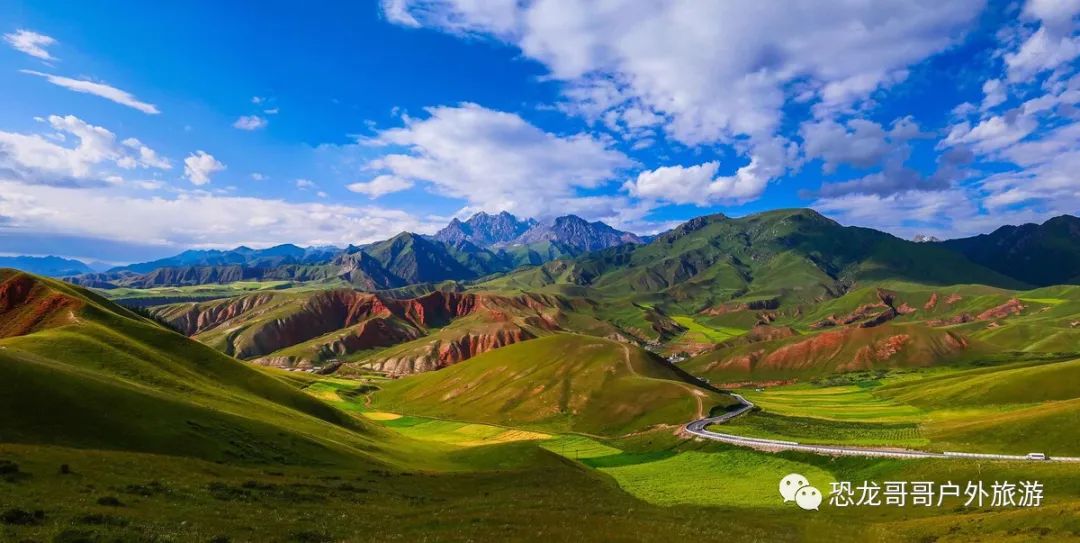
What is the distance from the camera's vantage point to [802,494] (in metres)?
66.5

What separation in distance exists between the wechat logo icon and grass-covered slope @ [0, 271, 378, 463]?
53534 millimetres

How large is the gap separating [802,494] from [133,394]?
77.6 meters

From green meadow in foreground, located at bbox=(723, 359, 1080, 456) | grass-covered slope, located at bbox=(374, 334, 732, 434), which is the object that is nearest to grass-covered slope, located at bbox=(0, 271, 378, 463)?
grass-covered slope, located at bbox=(374, 334, 732, 434)

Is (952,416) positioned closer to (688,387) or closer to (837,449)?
(688,387)

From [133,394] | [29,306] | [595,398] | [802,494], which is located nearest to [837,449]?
[802,494]

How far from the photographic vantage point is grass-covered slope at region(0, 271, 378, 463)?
1909 inches

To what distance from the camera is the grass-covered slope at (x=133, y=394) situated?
48.5 meters

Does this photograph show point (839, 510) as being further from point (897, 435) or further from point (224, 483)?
point (224, 483)

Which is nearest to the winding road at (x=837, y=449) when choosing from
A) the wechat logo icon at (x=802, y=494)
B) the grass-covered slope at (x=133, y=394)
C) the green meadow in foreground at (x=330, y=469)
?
the green meadow in foreground at (x=330, y=469)

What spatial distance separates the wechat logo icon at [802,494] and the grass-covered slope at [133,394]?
5353 cm

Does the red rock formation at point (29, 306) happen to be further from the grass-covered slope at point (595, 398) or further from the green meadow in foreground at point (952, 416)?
the green meadow in foreground at point (952, 416)

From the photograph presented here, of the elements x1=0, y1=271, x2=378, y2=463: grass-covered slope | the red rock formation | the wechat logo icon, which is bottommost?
the wechat logo icon

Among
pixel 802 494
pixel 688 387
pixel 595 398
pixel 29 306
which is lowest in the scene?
pixel 802 494

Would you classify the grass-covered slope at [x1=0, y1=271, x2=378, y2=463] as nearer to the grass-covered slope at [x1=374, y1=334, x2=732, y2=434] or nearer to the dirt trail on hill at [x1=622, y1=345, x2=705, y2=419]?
the grass-covered slope at [x1=374, y1=334, x2=732, y2=434]
